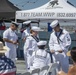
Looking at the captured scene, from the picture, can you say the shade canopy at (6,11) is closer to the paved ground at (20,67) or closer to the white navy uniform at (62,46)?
the paved ground at (20,67)

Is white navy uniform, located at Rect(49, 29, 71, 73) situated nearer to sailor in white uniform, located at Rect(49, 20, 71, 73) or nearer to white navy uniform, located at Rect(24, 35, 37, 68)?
sailor in white uniform, located at Rect(49, 20, 71, 73)

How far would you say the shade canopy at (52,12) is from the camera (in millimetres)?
16281

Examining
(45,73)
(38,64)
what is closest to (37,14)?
(38,64)

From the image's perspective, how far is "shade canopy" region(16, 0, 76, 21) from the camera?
16.3 metres

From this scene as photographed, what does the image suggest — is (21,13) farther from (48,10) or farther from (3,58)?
(3,58)

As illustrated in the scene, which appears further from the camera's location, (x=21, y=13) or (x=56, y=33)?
(x=21, y=13)

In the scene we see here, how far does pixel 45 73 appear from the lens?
6.50 metres

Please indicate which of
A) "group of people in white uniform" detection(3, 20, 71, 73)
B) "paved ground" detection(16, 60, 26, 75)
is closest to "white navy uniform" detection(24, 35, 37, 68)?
"group of people in white uniform" detection(3, 20, 71, 73)

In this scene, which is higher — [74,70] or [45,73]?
[74,70]

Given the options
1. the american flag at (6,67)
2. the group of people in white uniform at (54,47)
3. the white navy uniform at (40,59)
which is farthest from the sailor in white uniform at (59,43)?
the american flag at (6,67)

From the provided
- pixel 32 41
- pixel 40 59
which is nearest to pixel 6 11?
pixel 32 41

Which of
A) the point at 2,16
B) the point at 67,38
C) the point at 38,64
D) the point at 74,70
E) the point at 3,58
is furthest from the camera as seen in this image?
the point at 2,16

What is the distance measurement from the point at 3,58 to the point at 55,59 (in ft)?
17.0

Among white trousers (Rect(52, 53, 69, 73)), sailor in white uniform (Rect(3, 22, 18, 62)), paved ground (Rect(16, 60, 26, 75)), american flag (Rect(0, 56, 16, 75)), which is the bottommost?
paved ground (Rect(16, 60, 26, 75))
